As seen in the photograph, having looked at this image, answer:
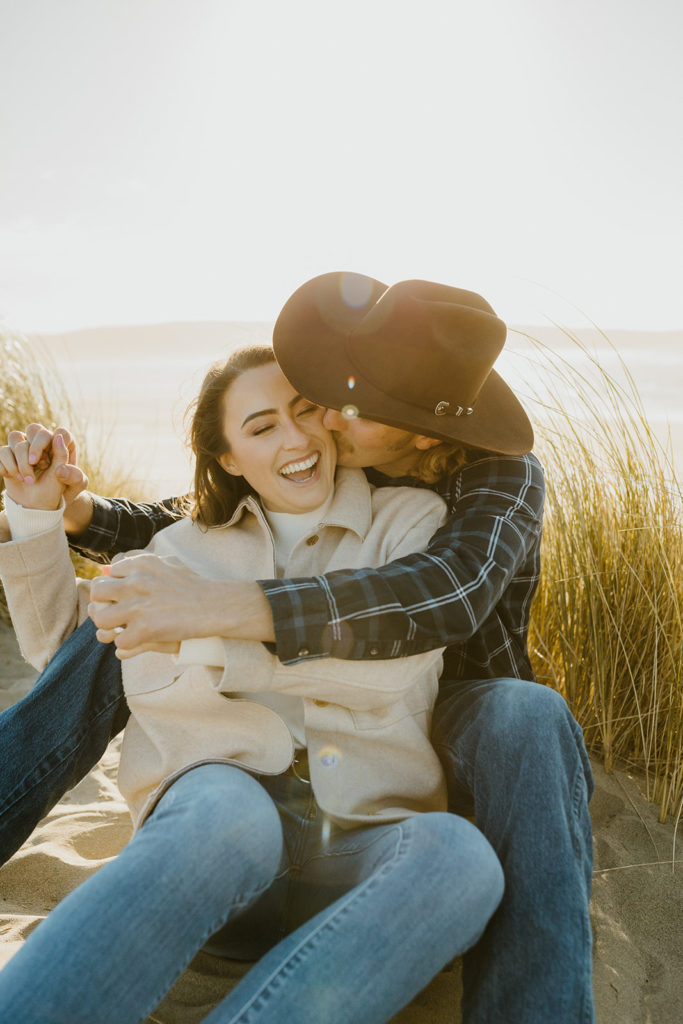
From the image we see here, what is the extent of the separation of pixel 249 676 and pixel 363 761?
36cm

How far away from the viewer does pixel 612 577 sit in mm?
2660

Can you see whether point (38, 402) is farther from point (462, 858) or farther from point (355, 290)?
point (462, 858)

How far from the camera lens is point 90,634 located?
2199mm

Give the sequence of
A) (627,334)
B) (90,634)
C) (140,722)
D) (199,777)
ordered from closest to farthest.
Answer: (199,777), (140,722), (90,634), (627,334)

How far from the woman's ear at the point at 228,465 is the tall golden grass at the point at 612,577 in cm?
111

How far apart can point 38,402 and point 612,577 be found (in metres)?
3.24

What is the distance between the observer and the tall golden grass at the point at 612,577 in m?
2.56

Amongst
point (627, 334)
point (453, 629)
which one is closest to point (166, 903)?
point (453, 629)

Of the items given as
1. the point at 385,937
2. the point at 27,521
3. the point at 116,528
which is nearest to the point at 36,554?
the point at 27,521

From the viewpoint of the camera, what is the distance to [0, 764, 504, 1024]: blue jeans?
4.55 feet

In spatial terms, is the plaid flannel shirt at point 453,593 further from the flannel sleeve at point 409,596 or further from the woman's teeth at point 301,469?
the woman's teeth at point 301,469

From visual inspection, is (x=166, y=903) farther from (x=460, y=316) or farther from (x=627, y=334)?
(x=627, y=334)

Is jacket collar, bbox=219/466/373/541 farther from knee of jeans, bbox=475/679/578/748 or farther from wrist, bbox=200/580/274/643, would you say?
knee of jeans, bbox=475/679/578/748

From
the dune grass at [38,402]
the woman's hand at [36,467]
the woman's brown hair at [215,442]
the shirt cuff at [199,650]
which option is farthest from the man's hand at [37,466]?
the dune grass at [38,402]
